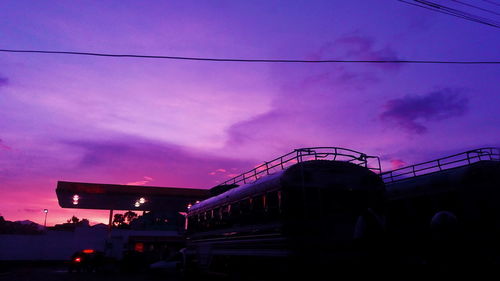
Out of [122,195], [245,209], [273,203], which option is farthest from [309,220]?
[122,195]

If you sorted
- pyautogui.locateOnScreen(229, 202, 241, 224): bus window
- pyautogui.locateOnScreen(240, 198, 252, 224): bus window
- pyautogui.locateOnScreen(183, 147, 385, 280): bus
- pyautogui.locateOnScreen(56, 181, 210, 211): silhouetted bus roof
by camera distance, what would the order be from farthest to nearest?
1. pyautogui.locateOnScreen(56, 181, 210, 211): silhouetted bus roof
2. pyautogui.locateOnScreen(229, 202, 241, 224): bus window
3. pyautogui.locateOnScreen(240, 198, 252, 224): bus window
4. pyautogui.locateOnScreen(183, 147, 385, 280): bus

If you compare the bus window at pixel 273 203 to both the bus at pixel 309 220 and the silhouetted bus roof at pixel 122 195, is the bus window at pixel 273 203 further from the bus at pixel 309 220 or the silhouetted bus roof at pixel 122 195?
the silhouetted bus roof at pixel 122 195

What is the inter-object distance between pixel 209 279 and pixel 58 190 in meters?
16.6

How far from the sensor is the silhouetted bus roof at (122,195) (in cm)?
2931

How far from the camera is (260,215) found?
10992 millimetres

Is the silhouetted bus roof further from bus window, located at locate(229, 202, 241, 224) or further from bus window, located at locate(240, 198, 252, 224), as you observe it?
bus window, located at locate(240, 198, 252, 224)

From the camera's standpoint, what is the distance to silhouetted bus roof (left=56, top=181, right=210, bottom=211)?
2931 cm

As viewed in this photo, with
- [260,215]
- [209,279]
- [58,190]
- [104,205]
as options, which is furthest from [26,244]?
[260,215]

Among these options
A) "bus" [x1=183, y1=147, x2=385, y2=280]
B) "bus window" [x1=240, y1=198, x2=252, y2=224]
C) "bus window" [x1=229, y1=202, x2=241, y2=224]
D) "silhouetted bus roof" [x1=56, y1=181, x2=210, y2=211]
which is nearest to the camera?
"bus" [x1=183, y1=147, x2=385, y2=280]

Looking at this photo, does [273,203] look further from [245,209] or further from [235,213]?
[235,213]

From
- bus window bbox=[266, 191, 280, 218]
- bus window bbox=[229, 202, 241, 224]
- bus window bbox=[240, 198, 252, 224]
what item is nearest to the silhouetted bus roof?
bus window bbox=[229, 202, 241, 224]

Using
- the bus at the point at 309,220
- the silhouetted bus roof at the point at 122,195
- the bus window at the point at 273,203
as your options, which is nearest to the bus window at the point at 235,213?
the bus at the point at 309,220

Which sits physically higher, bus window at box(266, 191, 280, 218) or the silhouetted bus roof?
the silhouetted bus roof

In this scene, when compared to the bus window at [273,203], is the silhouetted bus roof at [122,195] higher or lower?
higher
